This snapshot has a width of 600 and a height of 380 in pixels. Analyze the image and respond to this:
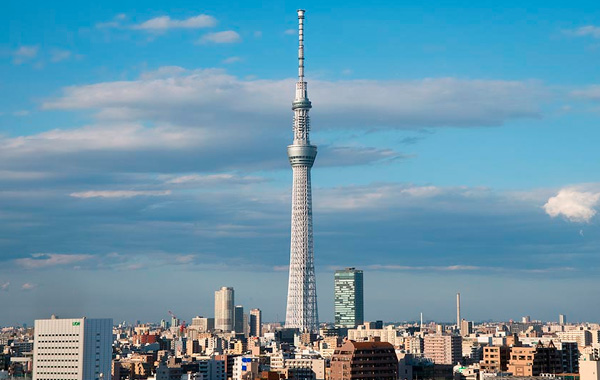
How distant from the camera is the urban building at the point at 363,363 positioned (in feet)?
308

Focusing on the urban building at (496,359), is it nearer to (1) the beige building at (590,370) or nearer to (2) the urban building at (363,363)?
(2) the urban building at (363,363)

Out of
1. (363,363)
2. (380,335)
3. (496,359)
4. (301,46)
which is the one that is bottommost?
(363,363)

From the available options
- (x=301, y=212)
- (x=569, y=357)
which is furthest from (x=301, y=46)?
(x=569, y=357)

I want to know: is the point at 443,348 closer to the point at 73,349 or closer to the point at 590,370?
the point at 590,370

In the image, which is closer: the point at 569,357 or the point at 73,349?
the point at 73,349

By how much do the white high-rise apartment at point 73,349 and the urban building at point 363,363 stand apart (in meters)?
21.0

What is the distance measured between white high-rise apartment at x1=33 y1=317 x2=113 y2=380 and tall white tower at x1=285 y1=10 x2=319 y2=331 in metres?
67.0

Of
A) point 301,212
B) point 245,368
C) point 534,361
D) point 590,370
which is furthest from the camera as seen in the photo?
point 301,212

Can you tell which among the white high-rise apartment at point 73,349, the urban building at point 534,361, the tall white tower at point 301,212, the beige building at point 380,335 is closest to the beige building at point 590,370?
the urban building at point 534,361

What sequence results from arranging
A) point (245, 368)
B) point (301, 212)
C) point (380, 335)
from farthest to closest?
1. point (380, 335)
2. point (301, 212)
3. point (245, 368)

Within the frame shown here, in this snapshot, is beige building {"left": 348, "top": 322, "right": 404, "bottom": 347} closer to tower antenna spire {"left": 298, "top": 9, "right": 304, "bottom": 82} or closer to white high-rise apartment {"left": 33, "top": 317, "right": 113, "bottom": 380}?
tower antenna spire {"left": 298, "top": 9, "right": 304, "bottom": 82}

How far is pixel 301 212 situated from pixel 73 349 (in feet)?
228

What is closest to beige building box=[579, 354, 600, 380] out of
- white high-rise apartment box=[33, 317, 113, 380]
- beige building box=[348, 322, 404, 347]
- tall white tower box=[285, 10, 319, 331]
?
white high-rise apartment box=[33, 317, 113, 380]

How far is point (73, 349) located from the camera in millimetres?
83062
